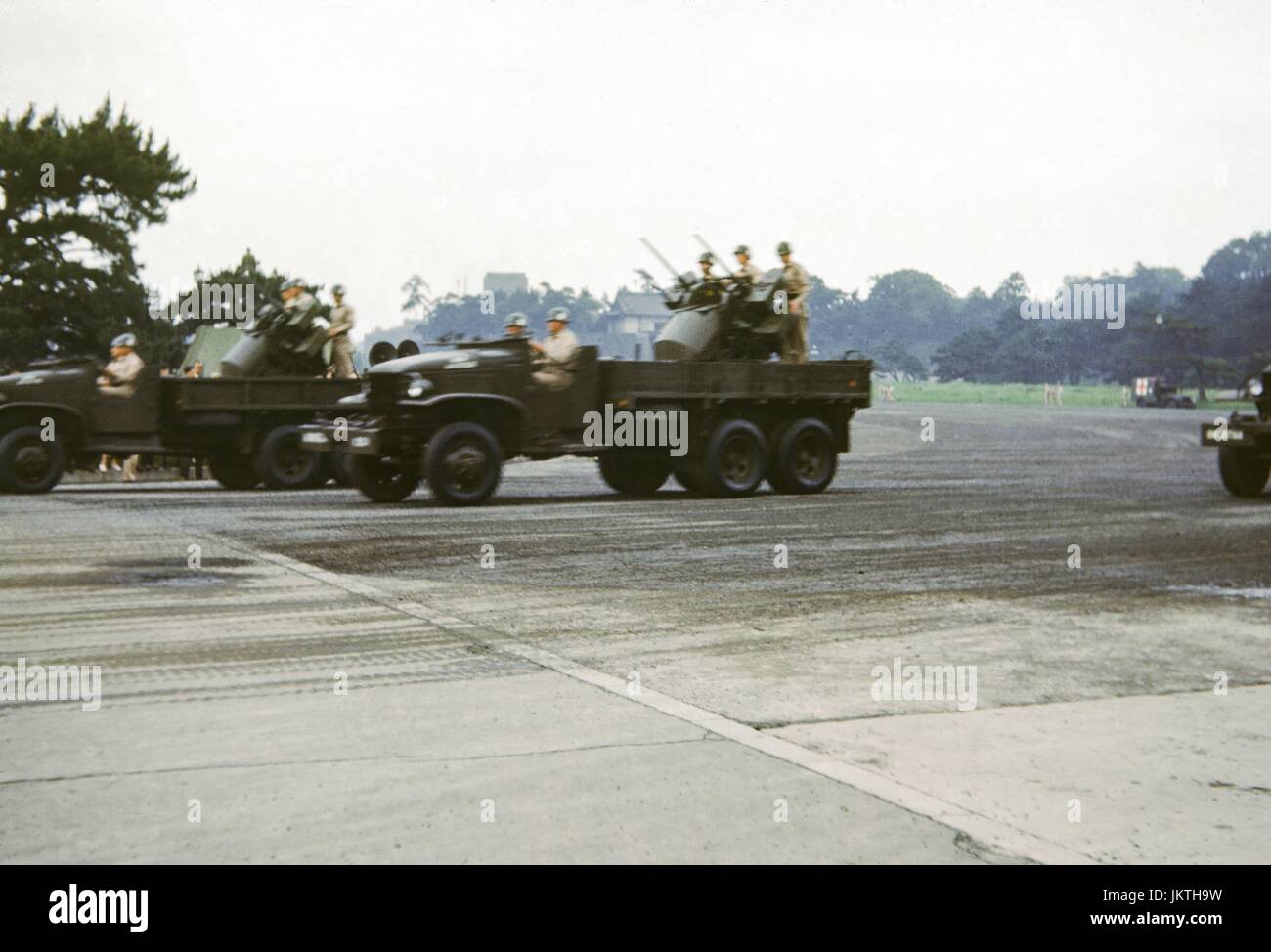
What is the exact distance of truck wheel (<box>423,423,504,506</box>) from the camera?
18.5m

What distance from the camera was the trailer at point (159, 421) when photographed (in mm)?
20906

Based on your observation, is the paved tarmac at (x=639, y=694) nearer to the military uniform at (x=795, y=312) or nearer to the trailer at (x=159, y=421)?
the trailer at (x=159, y=421)

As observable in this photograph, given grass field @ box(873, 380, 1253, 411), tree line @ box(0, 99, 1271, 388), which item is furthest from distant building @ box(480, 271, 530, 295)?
grass field @ box(873, 380, 1253, 411)

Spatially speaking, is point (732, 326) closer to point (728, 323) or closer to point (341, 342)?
point (728, 323)

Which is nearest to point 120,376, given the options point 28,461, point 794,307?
point 28,461

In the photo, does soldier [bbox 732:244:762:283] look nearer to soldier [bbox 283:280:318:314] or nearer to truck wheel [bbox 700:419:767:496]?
truck wheel [bbox 700:419:767:496]

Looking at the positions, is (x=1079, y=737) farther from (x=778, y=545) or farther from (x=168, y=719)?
(x=778, y=545)

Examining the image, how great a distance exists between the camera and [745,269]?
69.8 ft

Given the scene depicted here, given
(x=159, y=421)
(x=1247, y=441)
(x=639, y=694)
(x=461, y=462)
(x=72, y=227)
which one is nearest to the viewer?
(x=639, y=694)

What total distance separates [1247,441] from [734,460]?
19.6 ft

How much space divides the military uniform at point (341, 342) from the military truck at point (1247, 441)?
431 inches

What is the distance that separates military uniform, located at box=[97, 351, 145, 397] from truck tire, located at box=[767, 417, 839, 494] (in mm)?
8077

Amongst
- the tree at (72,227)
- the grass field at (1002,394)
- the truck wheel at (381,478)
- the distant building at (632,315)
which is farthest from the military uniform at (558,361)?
the grass field at (1002,394)
